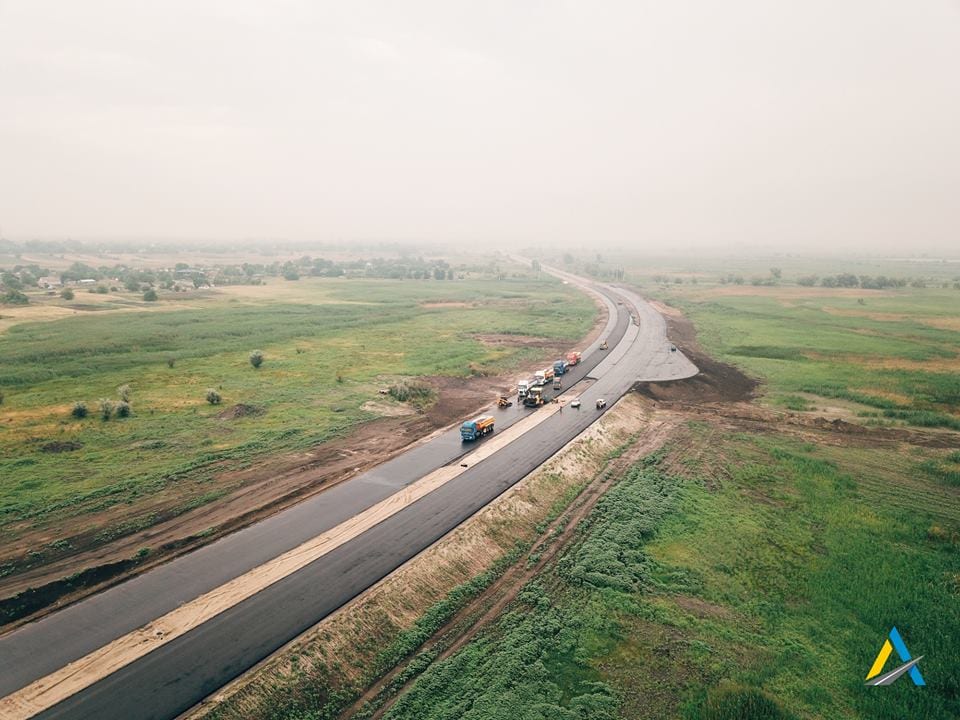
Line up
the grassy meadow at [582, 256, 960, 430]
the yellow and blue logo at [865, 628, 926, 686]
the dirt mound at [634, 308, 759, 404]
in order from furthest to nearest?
the dirt mound at [634, 308, 759, 404]
the grassy meadow at [582, 256, 960, 430]
the yellow and blue logo at [865, 628, 926, 686]

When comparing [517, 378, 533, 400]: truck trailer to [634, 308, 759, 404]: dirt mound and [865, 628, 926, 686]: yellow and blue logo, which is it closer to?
[634, 308, 759, 404]: dirt mound

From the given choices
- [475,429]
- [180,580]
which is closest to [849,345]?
[475,429]

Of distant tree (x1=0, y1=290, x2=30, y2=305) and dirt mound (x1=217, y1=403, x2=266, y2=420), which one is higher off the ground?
distant tree (x1=0, y1=290, x2=30, y2=305)

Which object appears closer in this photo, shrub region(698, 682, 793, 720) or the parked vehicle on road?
shrub region(698, 682, 793, 720)

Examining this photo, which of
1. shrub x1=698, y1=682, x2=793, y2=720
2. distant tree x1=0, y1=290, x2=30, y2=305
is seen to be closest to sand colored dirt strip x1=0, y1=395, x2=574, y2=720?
shrub x1=698, y1=682, x2=793, y2=720

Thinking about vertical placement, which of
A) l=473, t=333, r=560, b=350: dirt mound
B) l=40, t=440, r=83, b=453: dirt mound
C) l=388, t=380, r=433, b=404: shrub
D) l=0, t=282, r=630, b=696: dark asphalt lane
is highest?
l=473, t=333, r=560, b=350: dirt mound

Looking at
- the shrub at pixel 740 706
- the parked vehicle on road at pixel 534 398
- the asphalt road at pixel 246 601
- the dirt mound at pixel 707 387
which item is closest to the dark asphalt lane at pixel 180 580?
the asphalt road at pixel 246 601

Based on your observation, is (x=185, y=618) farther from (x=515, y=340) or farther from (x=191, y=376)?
(x=515, y=340)

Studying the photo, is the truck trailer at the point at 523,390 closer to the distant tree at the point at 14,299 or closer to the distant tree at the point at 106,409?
the distant tree at the point at 106,409
